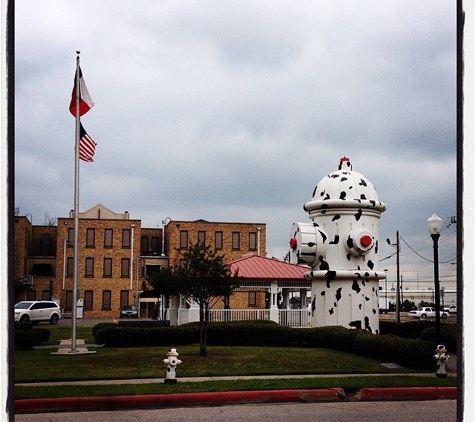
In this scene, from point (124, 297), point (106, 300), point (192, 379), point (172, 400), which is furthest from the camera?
point (124, 297)

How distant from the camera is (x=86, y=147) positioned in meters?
19.5

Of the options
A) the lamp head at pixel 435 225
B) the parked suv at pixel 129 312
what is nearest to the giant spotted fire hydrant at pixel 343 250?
the lamp head at pixel 435 225

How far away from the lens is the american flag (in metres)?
19.5

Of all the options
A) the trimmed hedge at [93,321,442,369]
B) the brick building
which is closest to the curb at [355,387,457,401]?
the trimmed hedge at [93,321,442,369]

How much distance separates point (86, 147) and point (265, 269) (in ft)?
36.8

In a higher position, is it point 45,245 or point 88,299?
point 45,245

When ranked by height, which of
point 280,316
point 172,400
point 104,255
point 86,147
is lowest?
point 280,316

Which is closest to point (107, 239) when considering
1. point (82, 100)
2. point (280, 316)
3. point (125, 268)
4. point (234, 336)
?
point (125, 268)

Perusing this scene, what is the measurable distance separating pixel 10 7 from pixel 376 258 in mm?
17410

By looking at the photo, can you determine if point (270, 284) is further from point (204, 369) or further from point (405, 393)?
point (405, 393)

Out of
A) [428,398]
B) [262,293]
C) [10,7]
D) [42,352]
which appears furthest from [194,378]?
[262,293]

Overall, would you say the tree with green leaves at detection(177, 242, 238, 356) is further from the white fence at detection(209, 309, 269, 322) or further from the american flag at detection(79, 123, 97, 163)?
the white fence at detection(209, 309, 269, 322)

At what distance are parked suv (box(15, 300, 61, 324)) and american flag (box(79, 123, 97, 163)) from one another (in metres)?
20.6

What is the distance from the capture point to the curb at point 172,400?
9.29 meters
